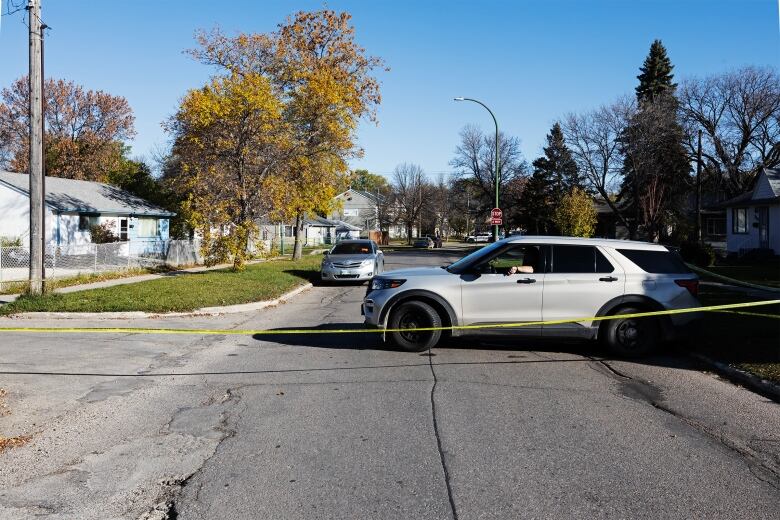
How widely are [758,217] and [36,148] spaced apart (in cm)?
3226

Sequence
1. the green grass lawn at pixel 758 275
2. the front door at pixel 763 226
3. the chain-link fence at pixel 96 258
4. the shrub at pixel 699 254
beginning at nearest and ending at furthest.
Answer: the chain-link fence at pixel 96 258
the green grass lawn at pixel 758 275
the shrub at pixel 699 254
the front door at pixel 763 226

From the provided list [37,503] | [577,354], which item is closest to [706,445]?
[577,354]

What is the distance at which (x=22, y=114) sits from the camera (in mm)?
49250

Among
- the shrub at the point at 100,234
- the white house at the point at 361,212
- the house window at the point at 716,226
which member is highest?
the white house at the point at 361,212

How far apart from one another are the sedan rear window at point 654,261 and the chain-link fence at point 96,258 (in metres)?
14.3

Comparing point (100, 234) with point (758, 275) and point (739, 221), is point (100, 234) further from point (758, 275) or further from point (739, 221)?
point (739, 221)

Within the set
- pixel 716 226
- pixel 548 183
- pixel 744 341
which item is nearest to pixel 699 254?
pixel 744 341

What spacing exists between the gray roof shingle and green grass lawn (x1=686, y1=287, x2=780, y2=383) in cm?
2689

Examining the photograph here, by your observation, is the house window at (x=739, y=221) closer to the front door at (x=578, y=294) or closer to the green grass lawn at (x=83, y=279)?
the green grass lawn at (x=83, y=279)

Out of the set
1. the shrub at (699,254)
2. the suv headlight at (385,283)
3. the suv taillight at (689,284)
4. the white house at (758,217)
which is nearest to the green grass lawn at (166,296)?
the suv headlight at (385,283)

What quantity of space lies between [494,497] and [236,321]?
1002 centimetres

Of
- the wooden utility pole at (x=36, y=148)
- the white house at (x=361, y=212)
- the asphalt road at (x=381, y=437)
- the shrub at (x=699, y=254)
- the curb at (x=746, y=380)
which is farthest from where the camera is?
the white house at (x=361, y=212)

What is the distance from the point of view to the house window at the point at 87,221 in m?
31.4

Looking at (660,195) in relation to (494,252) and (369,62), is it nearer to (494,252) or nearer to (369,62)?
(369,62)
